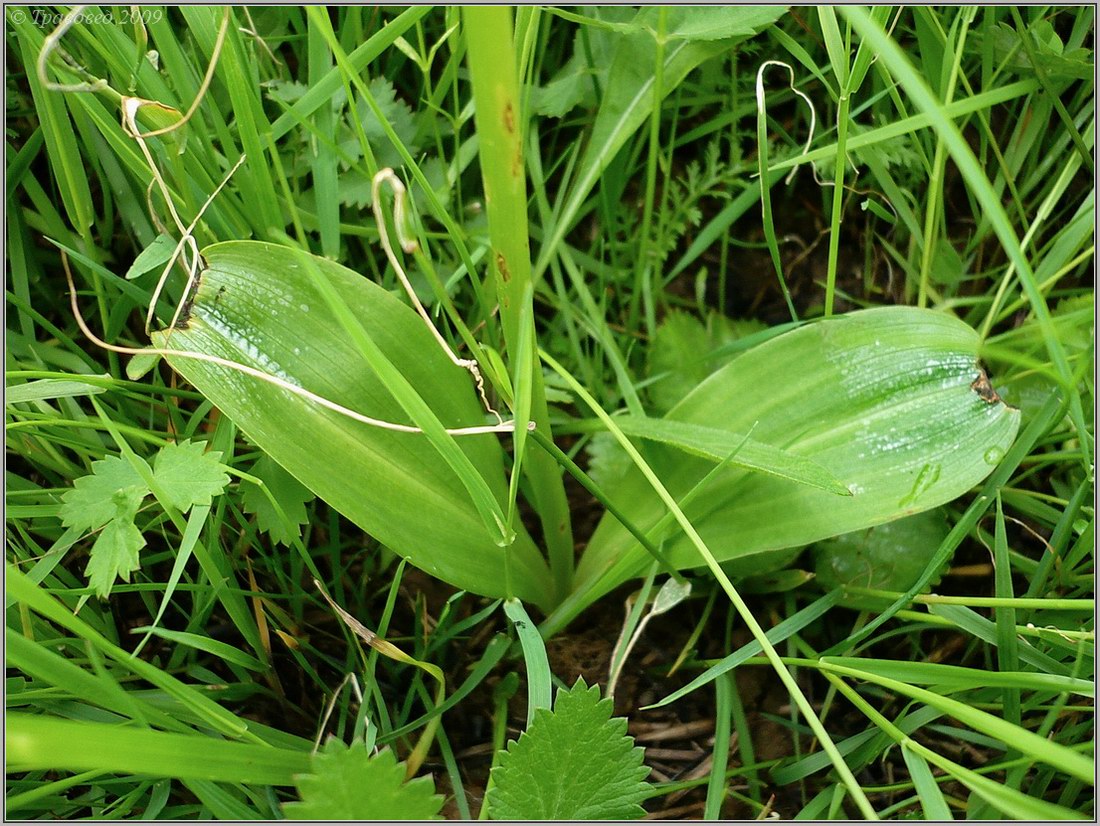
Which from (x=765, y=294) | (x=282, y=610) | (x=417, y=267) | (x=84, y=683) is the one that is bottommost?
(x=282, y=610)

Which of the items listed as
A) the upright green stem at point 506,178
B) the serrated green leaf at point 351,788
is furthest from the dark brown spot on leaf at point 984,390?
the serrated green leaf at point 351,788

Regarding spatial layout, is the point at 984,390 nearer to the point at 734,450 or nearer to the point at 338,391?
the point at 734,450

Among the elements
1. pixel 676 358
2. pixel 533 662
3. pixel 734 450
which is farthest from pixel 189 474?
pixel 676 358

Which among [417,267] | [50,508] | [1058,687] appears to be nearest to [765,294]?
[417,267]

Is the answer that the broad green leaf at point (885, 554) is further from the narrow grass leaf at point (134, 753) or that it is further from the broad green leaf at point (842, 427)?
the narrow grass leaf at point (134, 753)

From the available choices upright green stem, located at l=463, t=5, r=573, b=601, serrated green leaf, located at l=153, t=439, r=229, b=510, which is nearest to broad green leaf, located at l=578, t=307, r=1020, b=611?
upright green stem, located at l=463, t=5, r=573, b=601

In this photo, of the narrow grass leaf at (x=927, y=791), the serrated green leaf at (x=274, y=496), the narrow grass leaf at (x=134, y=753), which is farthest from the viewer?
the serrated green leaf at (x=274, y=496)

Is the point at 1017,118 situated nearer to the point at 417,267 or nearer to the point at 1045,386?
the point at 1045,386
